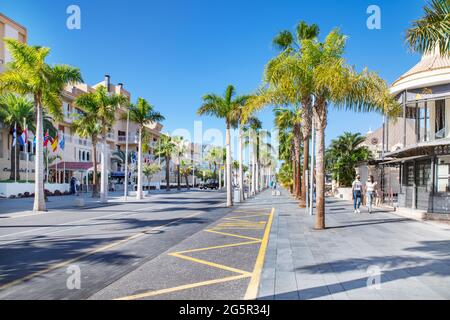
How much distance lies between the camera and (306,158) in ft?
88.0

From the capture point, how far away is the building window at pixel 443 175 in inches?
693

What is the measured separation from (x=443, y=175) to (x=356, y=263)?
12.7 metres

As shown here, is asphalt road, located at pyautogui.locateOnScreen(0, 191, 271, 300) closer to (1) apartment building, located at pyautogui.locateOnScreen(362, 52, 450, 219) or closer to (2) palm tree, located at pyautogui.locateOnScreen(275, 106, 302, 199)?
(1) apartment building, located at pyautogui.locateOnScreen(362, 52, 450, 219)

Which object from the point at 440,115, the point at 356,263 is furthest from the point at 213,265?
the point at 440,115

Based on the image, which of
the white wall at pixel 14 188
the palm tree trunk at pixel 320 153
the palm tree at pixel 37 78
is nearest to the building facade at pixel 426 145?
the palm tree trunk at pixel 320 153

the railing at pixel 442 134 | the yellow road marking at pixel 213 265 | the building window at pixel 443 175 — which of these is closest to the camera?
the yellow road marking at pixel 213 265

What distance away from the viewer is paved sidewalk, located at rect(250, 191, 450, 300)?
5735 millimetres

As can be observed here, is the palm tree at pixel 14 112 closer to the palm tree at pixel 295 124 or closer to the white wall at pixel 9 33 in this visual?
the white wall at pixel 9 33

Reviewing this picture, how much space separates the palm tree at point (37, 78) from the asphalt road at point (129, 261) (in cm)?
755

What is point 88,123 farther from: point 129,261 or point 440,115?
point 129,261

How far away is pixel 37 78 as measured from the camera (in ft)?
66.0

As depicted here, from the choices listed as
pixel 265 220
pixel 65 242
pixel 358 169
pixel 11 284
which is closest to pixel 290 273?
pixel 11 284

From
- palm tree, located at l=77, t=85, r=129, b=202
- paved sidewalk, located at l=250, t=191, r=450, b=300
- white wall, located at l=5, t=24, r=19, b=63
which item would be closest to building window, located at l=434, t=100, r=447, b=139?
paved sidewalk, located at l=250, t=191, r=450, b=300
